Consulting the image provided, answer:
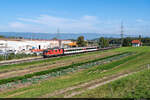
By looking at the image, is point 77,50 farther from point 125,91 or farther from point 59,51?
point 125,91

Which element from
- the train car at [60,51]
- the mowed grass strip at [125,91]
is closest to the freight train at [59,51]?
the train car at [60,51]

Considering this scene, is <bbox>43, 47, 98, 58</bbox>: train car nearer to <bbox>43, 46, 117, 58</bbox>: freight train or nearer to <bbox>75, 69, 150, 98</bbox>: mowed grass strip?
<bbox>43, 46, 117, 58</bbox>: freight train

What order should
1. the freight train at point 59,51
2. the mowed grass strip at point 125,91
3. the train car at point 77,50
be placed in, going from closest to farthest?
1. the mowed grass strip at point 125,91
2. the freight train at point 59,51
3. the train car at point 77,50

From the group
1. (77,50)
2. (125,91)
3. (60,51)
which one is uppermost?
(60,51)

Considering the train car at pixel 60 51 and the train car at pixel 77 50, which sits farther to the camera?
the train car at pixel 77 50

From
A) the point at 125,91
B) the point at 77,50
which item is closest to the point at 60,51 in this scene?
the point at 77,50

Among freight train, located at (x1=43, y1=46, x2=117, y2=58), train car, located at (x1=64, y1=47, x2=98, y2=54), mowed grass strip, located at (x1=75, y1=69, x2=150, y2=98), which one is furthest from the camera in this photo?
train car, located at (x1=64, y1=47, x2=98, y2=54)

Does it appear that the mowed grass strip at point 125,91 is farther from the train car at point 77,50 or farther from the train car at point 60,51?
the train car at point 77,50

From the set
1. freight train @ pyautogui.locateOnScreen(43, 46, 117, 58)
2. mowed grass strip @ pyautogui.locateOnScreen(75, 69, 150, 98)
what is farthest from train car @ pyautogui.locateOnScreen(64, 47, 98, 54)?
mowed grass strip @ pyautogui.locateOnScreen(75, 69, 150, 98)

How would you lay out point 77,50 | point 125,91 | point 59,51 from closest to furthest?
point 125,91 → point 59,51 → point 77,50

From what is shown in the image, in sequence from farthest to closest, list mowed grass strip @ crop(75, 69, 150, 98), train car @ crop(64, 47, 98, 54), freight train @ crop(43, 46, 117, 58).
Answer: train car @ crop(64, 47, 98, 54), freight train @ crop(43, 46, 117, 58), mowed grass strip @ crop(75, 69, 150, 98)

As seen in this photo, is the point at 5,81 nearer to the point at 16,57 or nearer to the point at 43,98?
the point at 43,98

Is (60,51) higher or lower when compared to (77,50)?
higher

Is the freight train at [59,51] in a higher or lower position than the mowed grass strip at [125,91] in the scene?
higher
